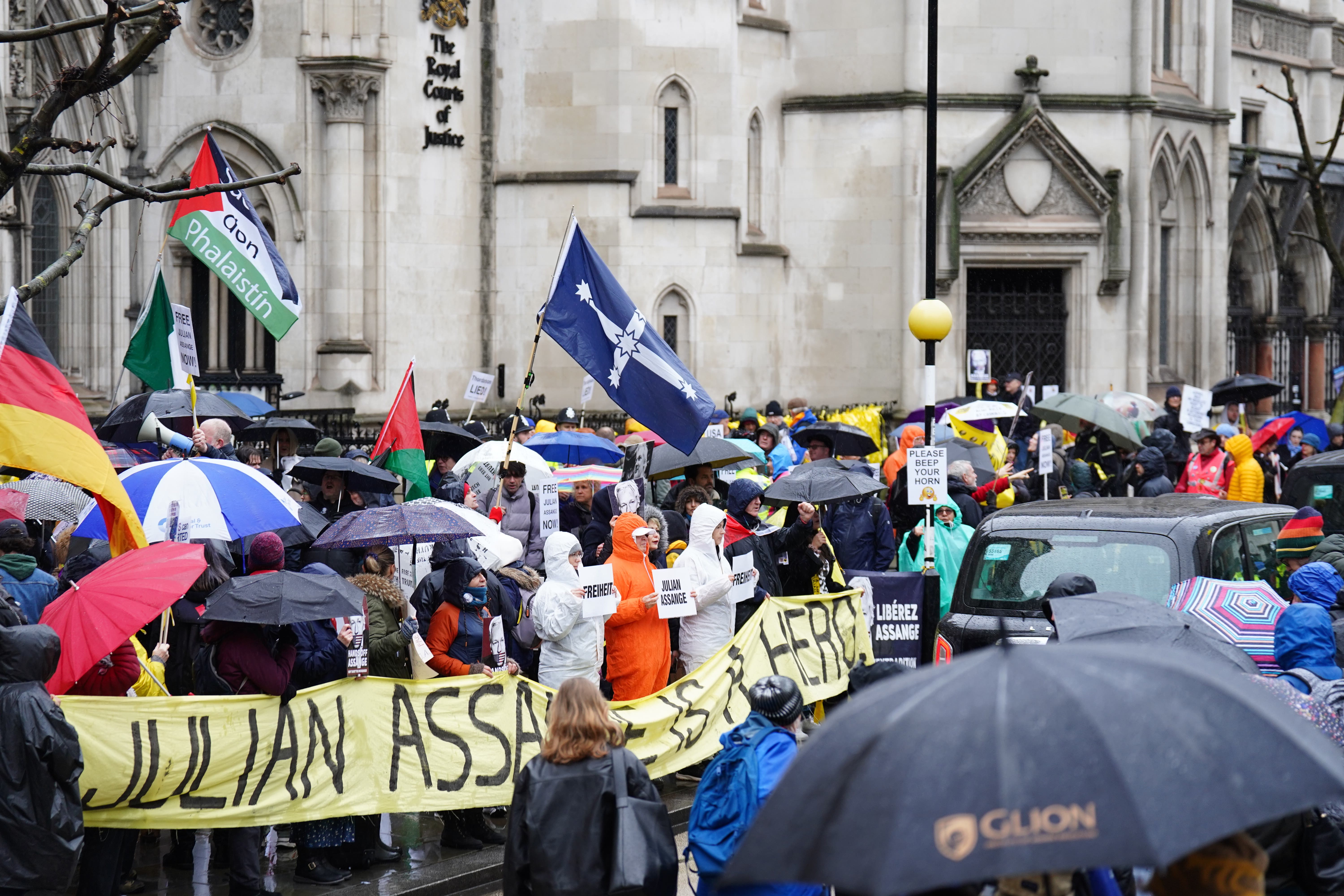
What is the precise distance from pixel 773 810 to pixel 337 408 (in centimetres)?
1905

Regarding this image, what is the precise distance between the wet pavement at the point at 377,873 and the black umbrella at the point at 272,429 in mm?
5490

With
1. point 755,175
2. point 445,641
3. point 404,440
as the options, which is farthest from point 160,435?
point 755,175

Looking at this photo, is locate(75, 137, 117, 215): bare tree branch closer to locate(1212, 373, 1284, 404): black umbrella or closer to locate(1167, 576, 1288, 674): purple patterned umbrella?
locate(1167, 576, 1288, 674): purple patterned umbrella

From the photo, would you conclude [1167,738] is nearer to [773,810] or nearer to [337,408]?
[773,810]

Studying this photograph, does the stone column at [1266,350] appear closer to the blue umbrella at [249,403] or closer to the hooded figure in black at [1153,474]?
the hooded figure in black at [1153,474]

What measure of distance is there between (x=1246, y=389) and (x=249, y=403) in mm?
12819

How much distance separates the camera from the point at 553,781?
19.5 ft

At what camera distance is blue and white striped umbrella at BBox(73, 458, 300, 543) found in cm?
882

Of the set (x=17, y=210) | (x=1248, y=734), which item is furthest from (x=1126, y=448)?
(x=1248, y=734)

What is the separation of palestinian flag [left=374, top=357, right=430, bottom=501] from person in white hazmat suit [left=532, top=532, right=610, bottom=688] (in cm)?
358

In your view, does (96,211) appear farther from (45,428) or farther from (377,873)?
(377,873)

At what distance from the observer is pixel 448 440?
15.9 meters

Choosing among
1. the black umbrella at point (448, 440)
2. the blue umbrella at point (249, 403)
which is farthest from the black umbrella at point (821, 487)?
the blue umbrella at point (249, 403)

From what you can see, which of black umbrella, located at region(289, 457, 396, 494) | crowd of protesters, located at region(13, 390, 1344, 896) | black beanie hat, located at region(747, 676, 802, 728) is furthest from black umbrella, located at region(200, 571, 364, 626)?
black umbrella, located at region(289, 457, 396, 494)
